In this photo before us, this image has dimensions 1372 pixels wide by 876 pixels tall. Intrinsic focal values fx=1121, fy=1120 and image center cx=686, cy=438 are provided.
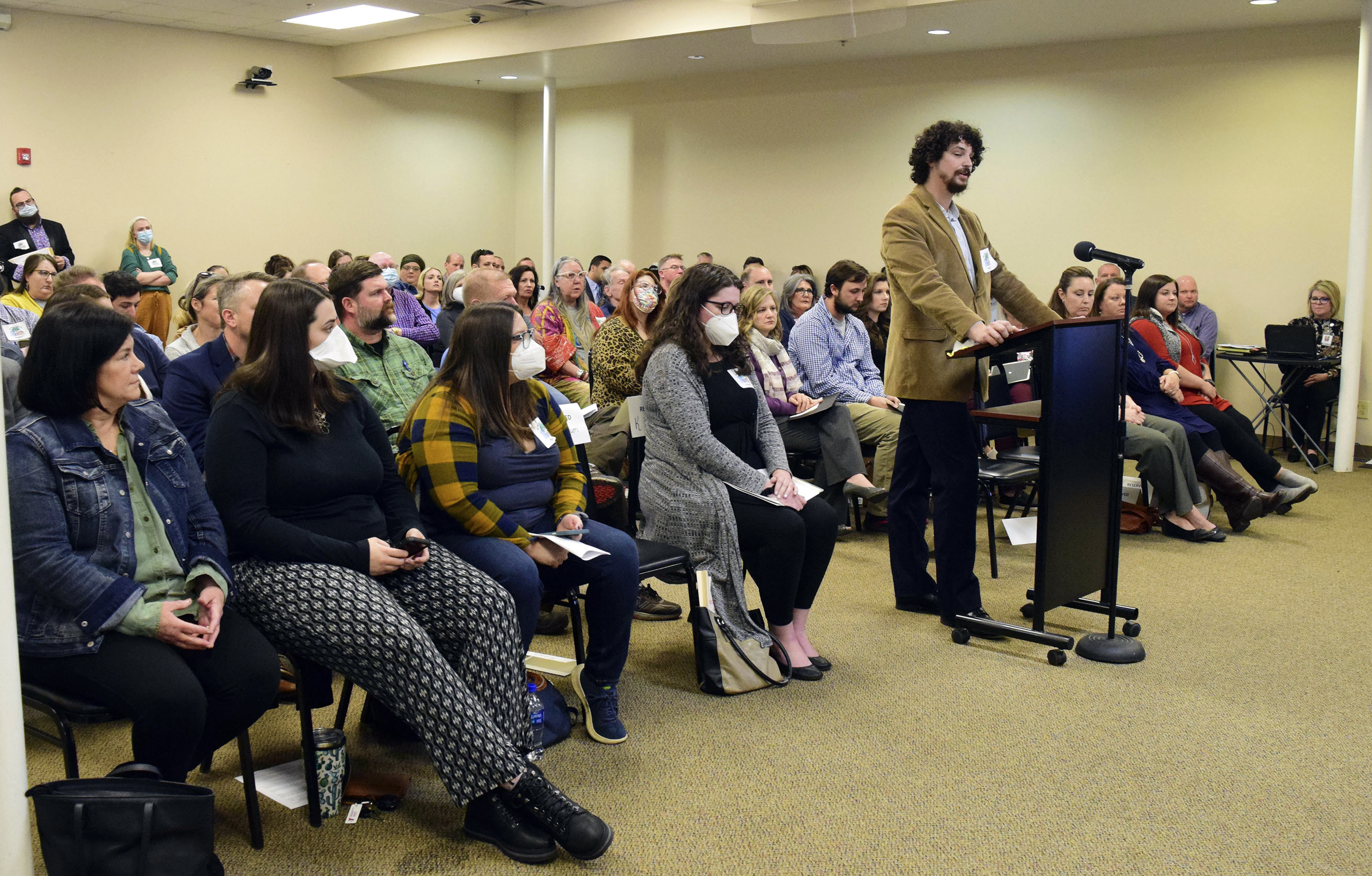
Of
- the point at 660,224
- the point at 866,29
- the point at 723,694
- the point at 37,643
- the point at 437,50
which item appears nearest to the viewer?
the point at 37,643

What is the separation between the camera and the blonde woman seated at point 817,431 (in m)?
4.82

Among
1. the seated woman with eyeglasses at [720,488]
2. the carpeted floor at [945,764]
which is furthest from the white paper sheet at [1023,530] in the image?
the seated woman with eyeglasses at [720,488]

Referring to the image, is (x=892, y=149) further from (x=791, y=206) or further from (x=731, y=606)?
(x=731, y=606)

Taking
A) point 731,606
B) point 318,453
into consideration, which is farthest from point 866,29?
point 318,453

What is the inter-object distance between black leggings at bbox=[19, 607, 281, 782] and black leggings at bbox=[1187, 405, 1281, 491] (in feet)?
16.0

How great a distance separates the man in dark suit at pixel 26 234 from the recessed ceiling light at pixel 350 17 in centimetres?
267

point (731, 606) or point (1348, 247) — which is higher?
point (1348, 247)

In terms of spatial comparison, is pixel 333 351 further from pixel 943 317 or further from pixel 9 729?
pixel 943 317

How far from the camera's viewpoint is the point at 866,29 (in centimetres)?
730

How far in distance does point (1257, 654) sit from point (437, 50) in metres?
9.10

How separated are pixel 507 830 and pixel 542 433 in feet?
3.57

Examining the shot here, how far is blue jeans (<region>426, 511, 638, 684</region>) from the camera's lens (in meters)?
2.74

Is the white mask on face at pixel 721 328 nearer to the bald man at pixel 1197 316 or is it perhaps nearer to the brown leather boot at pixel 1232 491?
the brown leather boot at pixel 1232 491

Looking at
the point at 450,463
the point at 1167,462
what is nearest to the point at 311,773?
the point at 450,463
